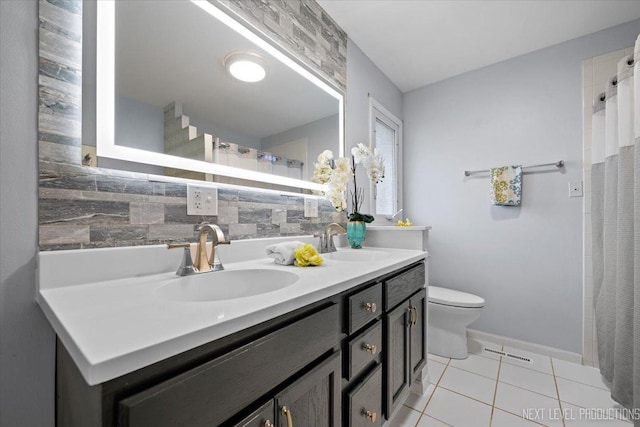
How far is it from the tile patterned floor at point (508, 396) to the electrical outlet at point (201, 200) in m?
1.35

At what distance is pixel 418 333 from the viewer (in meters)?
1.42

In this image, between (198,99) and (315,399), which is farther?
(198,99)

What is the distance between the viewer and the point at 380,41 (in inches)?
78.4

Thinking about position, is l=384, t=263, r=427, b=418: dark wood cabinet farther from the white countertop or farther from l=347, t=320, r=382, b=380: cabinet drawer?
the white countertop

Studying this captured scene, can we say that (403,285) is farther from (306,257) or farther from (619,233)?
(619,233)

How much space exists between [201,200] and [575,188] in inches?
96.3

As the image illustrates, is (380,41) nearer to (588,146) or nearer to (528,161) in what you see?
(528,161)

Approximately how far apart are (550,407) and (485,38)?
7.83ft

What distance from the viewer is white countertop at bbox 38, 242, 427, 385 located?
0.37 metres

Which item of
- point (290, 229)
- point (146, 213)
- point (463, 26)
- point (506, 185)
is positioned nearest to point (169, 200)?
point (146, 213)

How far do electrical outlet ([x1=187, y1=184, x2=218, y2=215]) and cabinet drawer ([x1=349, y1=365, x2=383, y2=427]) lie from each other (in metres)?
0.82

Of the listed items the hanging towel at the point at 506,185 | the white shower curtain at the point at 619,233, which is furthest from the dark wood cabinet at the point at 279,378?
the hanging towel at the point at 506,185

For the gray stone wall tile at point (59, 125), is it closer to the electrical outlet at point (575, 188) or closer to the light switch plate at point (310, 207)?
the light switch plate at point (310, 207)

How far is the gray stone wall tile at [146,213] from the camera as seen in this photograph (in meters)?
0.85
